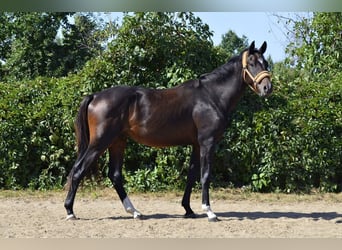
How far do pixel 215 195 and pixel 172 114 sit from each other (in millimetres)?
2658

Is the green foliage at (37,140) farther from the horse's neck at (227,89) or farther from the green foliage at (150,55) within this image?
the horse's neck at (227,89)

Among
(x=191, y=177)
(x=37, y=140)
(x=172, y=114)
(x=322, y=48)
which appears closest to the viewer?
(x=172, y=114)

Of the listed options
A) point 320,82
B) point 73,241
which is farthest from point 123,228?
point 320,82

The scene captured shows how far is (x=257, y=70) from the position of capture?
589cm

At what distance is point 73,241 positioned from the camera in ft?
14.9

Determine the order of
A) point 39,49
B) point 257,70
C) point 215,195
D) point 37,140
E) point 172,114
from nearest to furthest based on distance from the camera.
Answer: point 257,70, point 172,114, point 215,195, point 37,140, point 39,49

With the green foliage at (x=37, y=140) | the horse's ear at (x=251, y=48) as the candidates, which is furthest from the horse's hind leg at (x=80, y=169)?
the green foliage at (x=37, y=140)

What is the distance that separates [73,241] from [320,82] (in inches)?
258

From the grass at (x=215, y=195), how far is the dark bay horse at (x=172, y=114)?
76.0 inches

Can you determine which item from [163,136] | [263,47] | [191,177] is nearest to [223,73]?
[263,47]

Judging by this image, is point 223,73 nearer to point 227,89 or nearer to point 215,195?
point 227,89

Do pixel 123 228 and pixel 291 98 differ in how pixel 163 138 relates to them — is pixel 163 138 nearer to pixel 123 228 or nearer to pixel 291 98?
pixel 123 228

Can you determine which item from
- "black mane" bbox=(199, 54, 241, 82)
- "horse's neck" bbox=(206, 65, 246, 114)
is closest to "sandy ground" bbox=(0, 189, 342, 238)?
"horse's neck" bbox=(206, 65, 246, 114)

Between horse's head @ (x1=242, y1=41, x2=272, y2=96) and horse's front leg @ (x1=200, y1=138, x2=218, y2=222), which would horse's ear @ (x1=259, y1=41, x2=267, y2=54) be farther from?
horse's front leg @ (x1=200, y1=138, x2=218, y2=222)
